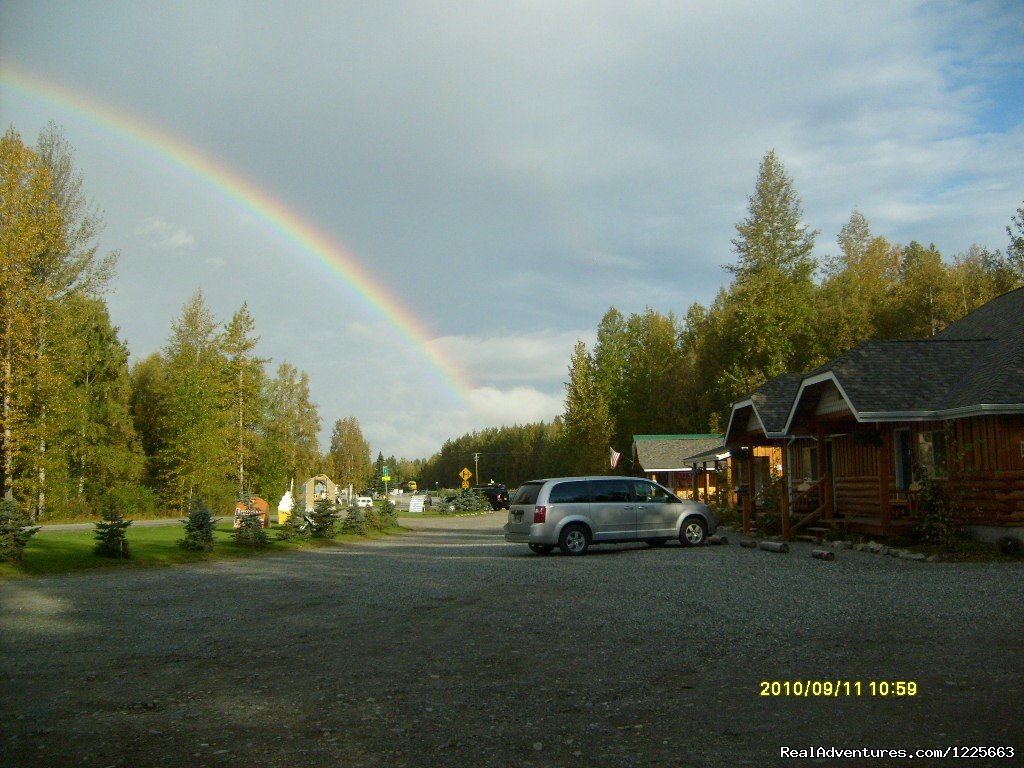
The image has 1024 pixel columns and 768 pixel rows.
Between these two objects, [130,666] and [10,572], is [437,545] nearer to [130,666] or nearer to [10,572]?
[10,572]

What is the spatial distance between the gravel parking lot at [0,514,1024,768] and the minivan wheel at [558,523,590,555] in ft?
16.4

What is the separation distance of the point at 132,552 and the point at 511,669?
15.4m

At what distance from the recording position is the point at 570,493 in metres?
19.5

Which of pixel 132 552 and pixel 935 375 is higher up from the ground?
pixel 935 375

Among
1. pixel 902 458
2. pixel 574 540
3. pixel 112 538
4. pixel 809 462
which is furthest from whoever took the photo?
pixel 809 462

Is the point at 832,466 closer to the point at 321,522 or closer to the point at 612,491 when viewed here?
the point at 612,491

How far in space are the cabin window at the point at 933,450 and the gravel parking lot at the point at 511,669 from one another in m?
6.31

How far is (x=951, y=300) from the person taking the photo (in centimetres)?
4703

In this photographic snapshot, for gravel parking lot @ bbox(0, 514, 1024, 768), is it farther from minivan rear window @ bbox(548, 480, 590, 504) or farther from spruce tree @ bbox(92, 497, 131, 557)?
minivan rear window @ bbox(548, 480, 590, 504)

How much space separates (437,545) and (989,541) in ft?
47.1

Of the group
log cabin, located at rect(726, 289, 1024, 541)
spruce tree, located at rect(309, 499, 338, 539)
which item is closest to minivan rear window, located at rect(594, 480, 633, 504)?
log cabin, located at rect(726, 289, 1024, 541)

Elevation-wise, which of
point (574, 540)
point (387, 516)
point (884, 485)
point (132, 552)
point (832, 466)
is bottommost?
point (387, 516)

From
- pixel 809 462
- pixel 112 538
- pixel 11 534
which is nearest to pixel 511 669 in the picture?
pixel 11 534

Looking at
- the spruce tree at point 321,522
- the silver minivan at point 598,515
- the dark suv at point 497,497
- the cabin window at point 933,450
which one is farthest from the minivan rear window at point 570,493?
the dark suv at point 497,497
